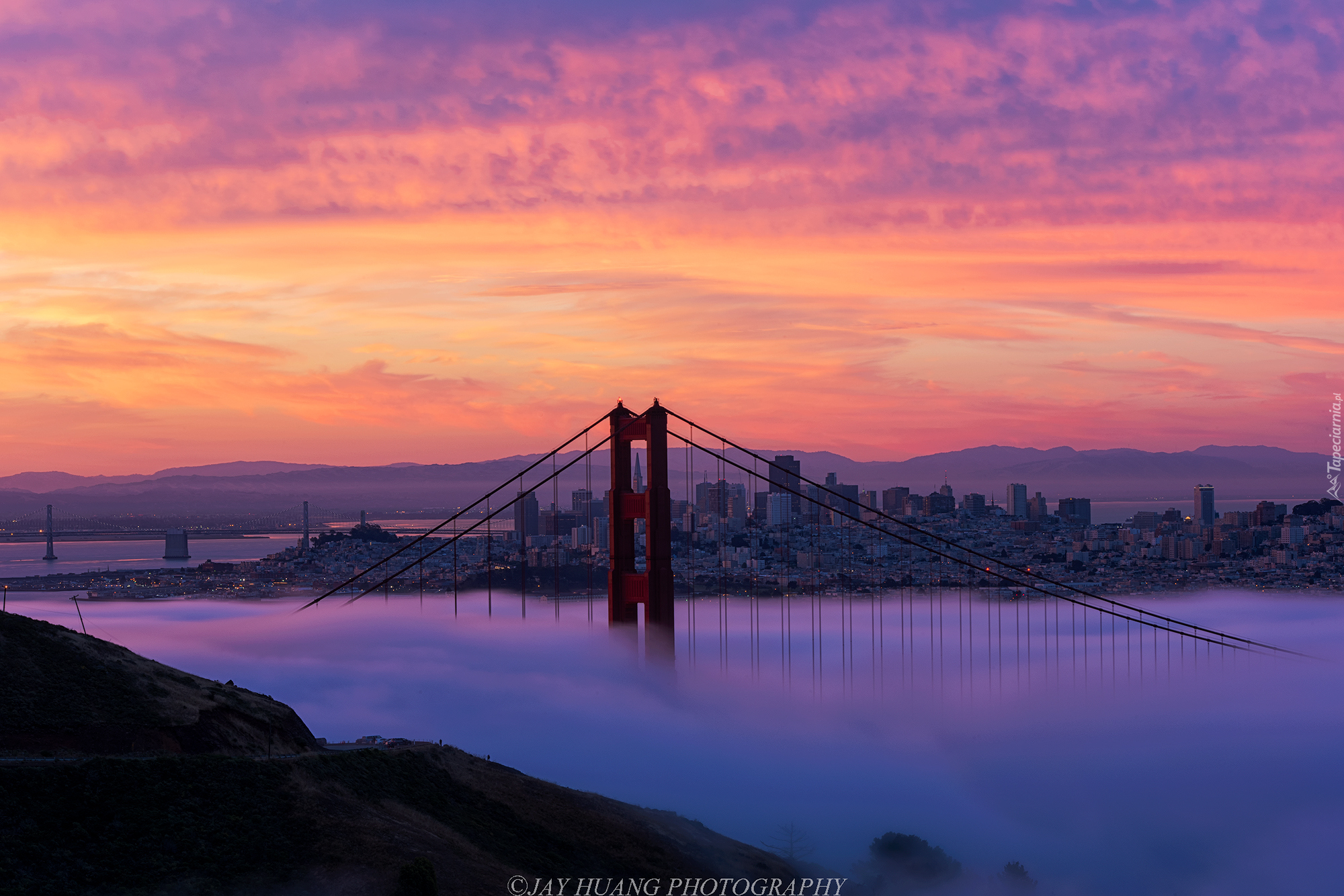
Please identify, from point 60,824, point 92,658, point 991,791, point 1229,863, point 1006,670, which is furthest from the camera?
point 1006,670

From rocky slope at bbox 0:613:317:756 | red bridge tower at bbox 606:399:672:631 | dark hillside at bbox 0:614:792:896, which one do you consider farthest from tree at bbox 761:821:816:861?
rocky slope at bbox 0:613:317:756

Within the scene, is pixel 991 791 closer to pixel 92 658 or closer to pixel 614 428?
pixel 614 428

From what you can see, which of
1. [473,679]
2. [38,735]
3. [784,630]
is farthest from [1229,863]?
[784,630]

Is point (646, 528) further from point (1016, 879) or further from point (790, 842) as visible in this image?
point (1016, 879)

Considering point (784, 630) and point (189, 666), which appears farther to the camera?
point (784, 630)

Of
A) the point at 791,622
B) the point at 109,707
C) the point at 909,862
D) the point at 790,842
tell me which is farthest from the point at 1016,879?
the point at 791,622

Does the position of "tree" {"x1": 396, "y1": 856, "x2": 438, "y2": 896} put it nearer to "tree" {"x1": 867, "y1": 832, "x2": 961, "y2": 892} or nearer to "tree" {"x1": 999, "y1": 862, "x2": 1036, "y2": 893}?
"tree" {"x1": 867, "y1": 832, "x2": 961, "y2": 892}
